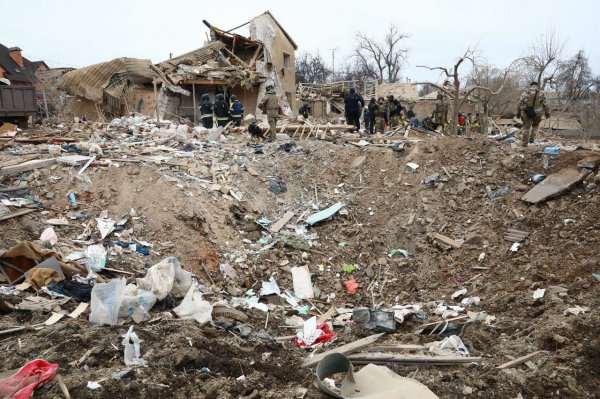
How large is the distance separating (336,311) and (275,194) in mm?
3546

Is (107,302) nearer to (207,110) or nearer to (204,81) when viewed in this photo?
(207,110)

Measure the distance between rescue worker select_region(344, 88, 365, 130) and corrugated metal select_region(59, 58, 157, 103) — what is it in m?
9.29

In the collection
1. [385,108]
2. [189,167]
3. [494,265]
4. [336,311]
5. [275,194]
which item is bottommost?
[336,311]

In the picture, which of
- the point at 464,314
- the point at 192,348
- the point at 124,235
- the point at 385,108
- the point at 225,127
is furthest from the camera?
the point at 385,108

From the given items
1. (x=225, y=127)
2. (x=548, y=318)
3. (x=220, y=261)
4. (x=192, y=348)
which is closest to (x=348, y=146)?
(x=225, y=127)

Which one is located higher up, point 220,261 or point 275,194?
point 275,194

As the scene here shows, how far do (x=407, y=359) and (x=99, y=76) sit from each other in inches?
758

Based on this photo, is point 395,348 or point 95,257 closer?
point 395,348

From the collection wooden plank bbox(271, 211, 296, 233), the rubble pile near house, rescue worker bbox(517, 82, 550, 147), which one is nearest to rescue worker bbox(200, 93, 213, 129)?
the rubble pile near house

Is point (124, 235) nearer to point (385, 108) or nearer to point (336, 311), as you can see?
point (336, 311)

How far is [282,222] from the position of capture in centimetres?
839

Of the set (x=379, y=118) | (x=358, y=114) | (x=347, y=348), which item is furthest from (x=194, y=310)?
(x=358, y=114)

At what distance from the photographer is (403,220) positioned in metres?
8.28

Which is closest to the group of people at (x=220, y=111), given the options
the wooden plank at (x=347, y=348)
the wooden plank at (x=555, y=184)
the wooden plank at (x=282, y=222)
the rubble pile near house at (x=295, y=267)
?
the rubble pile near house at (x=295, y=267)
